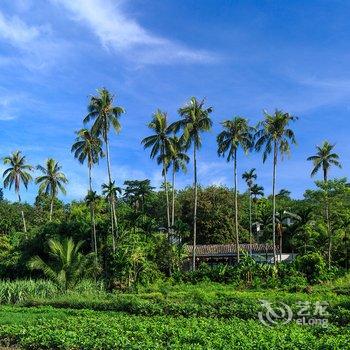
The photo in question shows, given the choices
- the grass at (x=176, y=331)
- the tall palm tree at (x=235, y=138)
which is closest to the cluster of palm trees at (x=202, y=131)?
the tall palm tree at (x=235, y=138)

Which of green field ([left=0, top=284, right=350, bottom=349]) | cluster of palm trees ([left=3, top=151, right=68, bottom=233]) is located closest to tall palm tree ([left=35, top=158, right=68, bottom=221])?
cluster of palm trees ([left=3, top=151, right=68, bottom=233])

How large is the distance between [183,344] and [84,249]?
33.8m

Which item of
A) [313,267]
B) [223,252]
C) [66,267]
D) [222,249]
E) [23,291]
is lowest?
[23,291]

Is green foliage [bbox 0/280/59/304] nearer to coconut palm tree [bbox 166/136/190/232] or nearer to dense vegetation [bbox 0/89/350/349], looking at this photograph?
dense vegetation [bbox 0/89/350/349]

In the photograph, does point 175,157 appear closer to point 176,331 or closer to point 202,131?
point 202,131

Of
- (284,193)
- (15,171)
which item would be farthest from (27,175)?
(284,193)

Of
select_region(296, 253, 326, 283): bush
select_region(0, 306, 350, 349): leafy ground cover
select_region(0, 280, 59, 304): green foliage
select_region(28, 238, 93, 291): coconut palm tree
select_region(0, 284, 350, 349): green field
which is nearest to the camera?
select_region(0, 306, 350, 349): leafy ground cover

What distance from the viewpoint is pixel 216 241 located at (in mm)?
62500

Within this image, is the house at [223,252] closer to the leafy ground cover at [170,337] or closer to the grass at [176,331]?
the grass at [176,331]

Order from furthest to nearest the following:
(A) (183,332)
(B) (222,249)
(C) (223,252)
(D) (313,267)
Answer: (B) (222,249)
(C) (223,252)
(D) (313,267)
(A) (183,332)

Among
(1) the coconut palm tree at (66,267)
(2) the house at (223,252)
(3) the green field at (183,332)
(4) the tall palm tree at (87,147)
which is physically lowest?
(3) the green field at (183,332)

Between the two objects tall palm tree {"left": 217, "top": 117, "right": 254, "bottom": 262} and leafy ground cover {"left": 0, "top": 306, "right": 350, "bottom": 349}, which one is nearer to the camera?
leafy ground cover {"left": 0, "top": 306, "right": 350, "bottom": 349}

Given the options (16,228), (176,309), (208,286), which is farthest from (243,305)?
(16,228)

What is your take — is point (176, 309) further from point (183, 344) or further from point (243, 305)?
point (183, 344)
